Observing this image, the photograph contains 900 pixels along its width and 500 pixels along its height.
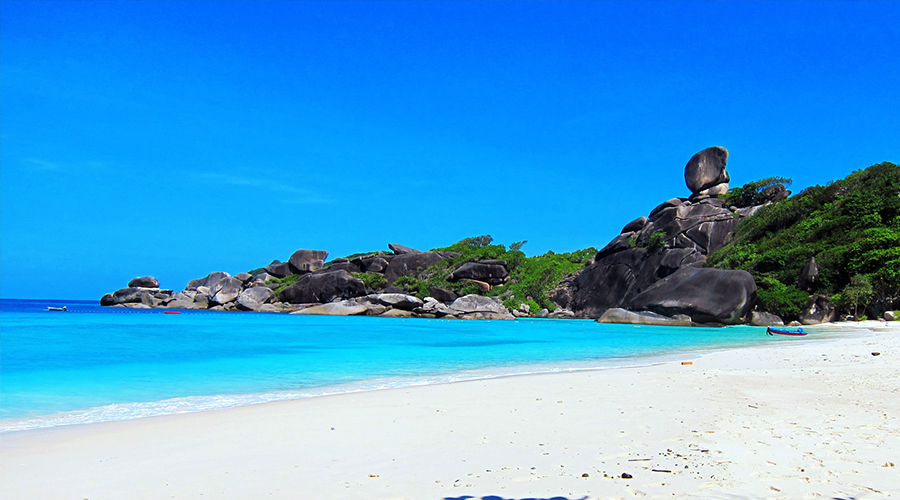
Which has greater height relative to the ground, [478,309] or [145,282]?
[145,282]

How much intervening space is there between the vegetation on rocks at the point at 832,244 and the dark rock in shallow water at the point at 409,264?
24.0m

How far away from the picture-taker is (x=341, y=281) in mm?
47688

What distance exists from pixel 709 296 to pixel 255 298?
3859 centimetres

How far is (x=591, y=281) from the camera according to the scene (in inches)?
1654

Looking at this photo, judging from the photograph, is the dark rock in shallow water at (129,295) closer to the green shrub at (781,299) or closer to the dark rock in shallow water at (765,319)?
the dark rock in shallow water at (765,319)

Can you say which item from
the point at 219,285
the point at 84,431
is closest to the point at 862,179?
the point at 84,431

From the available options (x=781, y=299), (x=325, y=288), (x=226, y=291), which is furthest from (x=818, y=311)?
(x=226, y=291)

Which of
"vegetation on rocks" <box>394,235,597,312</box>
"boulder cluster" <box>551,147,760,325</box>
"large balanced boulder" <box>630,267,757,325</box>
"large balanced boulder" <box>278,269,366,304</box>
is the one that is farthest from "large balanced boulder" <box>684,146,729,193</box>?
"large balanced boulder" <box>278,269,366,304</box>

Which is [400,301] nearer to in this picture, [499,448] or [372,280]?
[372,280]

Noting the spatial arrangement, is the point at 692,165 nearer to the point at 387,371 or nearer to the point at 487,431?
the point at 387,371

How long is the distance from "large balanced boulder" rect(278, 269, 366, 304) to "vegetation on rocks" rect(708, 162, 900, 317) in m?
28.4

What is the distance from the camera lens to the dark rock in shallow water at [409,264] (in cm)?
5022

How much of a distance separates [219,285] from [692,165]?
45555mm

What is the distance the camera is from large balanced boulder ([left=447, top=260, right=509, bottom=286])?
47500 mm
